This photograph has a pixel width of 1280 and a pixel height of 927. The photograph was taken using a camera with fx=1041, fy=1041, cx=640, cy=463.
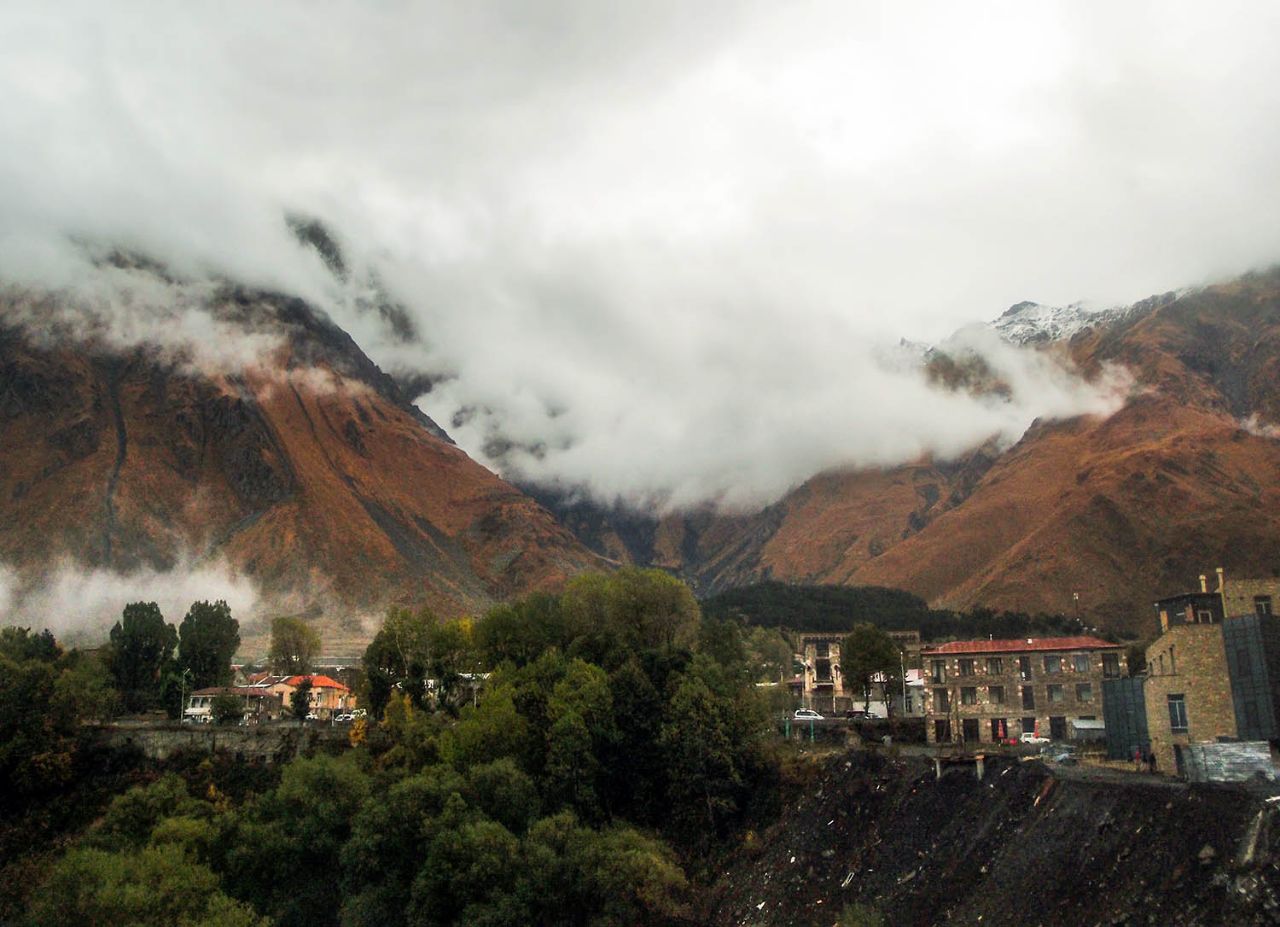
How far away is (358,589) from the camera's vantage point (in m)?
186

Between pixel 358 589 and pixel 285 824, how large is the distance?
129906 mm

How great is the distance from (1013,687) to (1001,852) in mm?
40994

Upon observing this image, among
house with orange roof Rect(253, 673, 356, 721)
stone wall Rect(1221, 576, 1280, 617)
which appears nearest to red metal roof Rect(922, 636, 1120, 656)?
stone wall Rect(1221, 576, 1280, 617)

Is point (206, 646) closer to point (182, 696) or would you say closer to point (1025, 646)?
point (182, 696)

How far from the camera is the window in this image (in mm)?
45219

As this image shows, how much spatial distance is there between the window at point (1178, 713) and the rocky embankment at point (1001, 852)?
912 cm

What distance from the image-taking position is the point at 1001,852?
35.6m

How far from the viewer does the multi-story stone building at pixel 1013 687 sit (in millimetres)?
71875

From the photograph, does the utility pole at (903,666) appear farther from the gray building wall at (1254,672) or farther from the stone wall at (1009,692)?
the gray building wall at (1254,672)

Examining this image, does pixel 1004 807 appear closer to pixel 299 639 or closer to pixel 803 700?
pixel 803 700

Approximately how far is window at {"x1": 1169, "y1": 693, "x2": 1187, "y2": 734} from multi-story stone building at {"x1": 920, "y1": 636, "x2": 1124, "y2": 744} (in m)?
24.5

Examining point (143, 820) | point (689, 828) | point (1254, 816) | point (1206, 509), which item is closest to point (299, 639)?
point (143, 820)

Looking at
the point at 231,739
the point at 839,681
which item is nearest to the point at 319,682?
the point at 231,739

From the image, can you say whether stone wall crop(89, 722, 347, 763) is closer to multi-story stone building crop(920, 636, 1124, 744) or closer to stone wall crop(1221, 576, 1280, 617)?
multi-story stone building crop(920, 636, 1124, 744)
